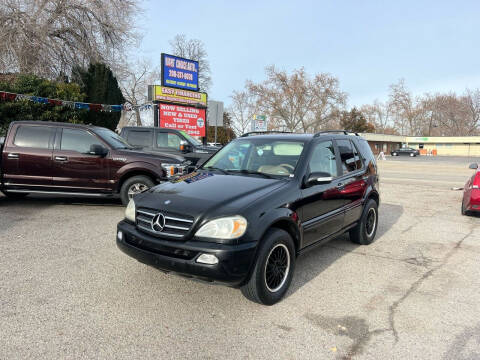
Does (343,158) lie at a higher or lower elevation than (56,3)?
lower

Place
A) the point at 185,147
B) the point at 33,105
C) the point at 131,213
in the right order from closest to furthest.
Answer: the point at 131,213 → the point at 185,147 → the point at 33,105

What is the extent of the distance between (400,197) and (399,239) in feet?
17.5

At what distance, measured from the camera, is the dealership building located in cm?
7456

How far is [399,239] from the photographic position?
19.5 feet

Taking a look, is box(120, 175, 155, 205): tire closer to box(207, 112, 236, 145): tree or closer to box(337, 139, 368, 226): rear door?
box(337, 139, 368, 226): rear door

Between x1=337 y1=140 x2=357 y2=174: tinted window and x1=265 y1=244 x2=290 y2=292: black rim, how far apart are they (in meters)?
1.86

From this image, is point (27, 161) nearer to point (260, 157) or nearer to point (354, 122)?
point (260, 157)

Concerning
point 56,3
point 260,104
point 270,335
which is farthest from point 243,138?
point 260,104

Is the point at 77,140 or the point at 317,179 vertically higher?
the point at 77,140

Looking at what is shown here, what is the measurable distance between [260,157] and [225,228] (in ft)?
5.22

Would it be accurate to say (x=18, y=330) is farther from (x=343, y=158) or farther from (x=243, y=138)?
(x=343, y=158)

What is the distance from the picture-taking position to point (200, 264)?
2936mm

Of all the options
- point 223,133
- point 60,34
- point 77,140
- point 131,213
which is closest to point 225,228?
point 131,213

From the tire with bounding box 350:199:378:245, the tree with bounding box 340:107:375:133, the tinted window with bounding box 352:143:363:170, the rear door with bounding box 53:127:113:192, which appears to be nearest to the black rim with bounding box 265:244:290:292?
the tire with bounding box 350:199:378:245
